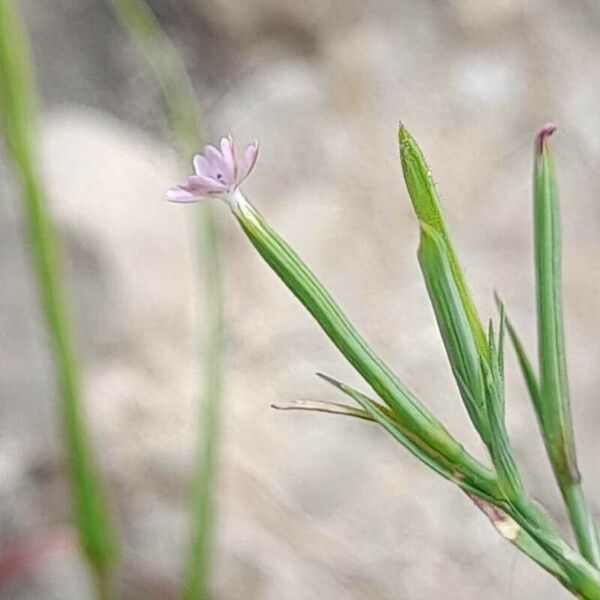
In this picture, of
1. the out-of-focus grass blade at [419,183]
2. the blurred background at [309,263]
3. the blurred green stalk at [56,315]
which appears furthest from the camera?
the blurred background at [309,263]

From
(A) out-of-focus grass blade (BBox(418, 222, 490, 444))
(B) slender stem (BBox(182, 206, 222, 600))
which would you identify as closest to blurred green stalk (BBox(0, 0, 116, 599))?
(B) slender stem (BBox(182, 206, 222, 600))

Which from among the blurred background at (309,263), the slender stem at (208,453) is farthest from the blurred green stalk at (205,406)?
the blurred background at (309,263)

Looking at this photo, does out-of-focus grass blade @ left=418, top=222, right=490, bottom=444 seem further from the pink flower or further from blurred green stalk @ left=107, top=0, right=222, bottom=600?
blurred green stalk @ left=107, top=0, right=222, bottom=600

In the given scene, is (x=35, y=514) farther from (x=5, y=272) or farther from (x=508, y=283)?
(x=508, y=283)

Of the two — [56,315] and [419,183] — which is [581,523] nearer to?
[419,183]

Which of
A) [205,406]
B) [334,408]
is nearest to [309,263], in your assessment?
[205,406]

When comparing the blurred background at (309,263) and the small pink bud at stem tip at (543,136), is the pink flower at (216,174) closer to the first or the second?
the small pink bud at stem tip at (543,136)

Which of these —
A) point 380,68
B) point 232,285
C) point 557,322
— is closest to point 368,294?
point 232,285
